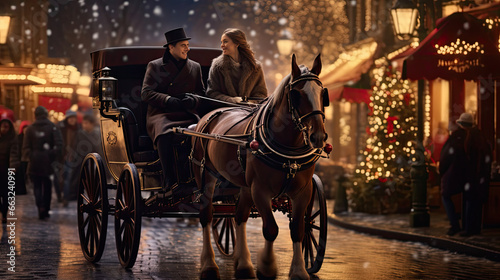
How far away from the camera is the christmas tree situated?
17.8m

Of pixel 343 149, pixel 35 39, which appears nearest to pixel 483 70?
pixel 343 149

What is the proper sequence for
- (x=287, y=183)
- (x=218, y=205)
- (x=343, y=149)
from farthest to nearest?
(x=343, y=149) < (x=218, y=205) < (x=287, y=183)

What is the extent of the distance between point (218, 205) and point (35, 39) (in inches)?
1309

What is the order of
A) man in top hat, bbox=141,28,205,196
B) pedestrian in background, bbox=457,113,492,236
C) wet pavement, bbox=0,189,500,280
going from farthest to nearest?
1. pedestrian in background, bbox=457,113,492,236
2. man in top hat, bbox=141,28,205,196
3. wet pavement, bbox=0,189,500,280

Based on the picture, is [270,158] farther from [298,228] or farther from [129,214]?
[129,214]

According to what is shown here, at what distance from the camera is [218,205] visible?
1006cm

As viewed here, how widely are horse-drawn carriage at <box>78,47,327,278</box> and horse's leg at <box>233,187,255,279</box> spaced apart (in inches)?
14.6

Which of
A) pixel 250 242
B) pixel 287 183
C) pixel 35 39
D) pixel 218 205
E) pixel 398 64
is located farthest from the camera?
pixel 35 39

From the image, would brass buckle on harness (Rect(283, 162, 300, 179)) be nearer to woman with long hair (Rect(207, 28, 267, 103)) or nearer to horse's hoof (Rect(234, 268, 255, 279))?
horse's hoof (Rect(234, 268, 255, 279))

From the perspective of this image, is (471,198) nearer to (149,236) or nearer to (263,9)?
(149,236)

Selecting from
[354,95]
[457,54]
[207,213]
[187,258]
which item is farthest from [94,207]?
[354,95]

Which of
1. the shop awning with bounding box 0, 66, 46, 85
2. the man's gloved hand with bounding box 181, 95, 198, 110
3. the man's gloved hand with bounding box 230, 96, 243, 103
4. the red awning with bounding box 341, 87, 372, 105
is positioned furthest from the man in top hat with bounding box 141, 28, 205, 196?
the shop awning with bounding box 0, 66, 46, 85

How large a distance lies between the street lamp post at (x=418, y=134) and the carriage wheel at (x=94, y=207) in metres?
5.77

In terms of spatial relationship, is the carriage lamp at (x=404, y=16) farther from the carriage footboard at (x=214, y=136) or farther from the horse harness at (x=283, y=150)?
the horse harness at (x=283, y=150)
